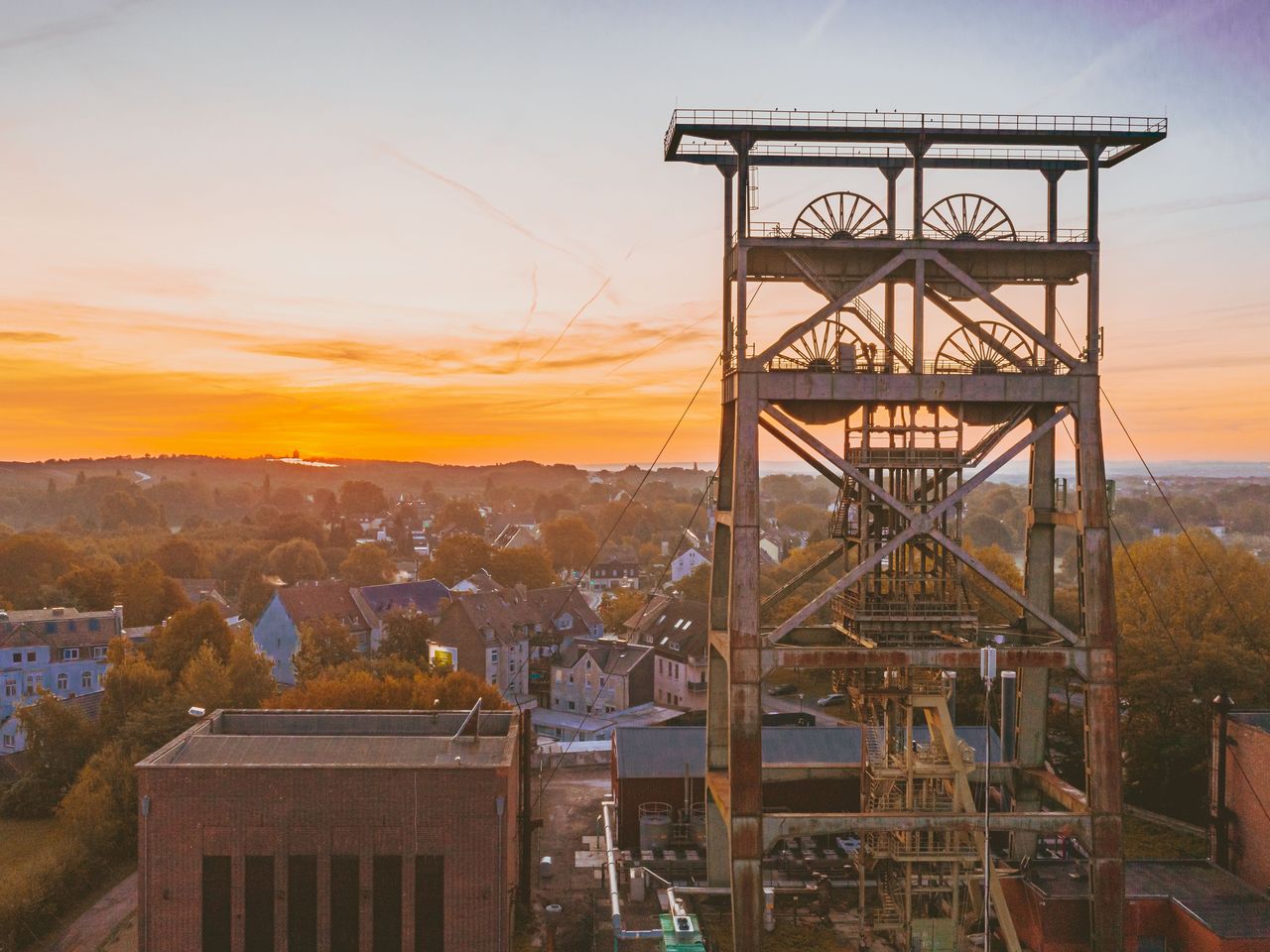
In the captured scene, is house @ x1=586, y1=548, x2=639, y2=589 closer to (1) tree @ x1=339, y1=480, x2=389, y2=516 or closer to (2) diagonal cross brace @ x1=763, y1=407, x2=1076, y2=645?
(1) tree @ x1=339, y1=480, x2=389, y2=516

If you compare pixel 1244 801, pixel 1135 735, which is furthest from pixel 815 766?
pixel 1135 735

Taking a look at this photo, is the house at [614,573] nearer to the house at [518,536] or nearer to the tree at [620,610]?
the house at [518,536]

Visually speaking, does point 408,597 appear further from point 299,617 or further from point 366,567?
point 366,567

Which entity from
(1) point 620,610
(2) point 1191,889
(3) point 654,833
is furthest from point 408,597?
(2) point 1191,889

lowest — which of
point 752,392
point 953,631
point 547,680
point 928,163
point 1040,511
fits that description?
point 547,680

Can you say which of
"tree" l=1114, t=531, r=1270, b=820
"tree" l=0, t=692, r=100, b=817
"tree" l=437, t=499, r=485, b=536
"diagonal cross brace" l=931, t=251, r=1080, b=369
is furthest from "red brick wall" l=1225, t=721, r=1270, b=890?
"tree" l=437, t=499, r=485, b=536

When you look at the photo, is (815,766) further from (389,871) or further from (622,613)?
(622,613)
